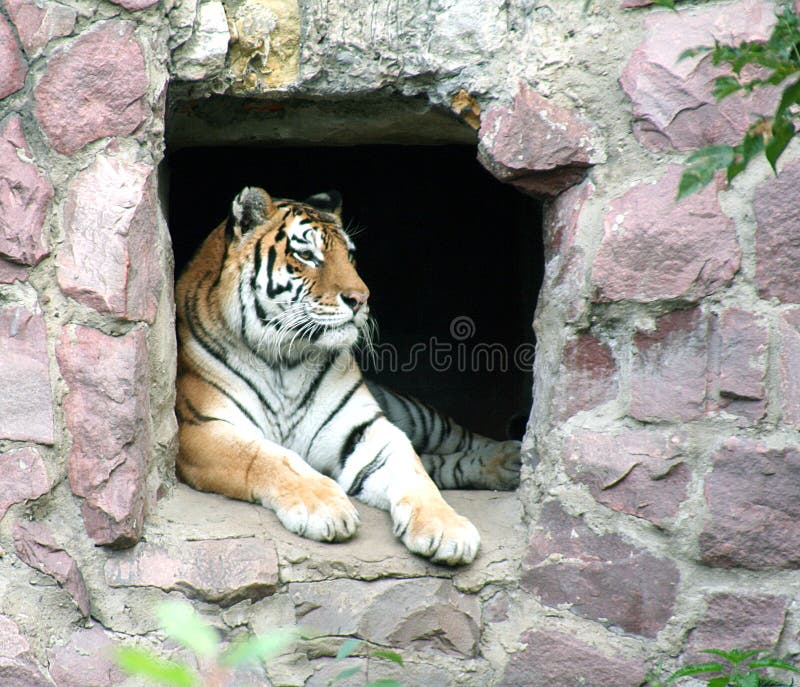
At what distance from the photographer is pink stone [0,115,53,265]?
2.41m

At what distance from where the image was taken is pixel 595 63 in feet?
8.46

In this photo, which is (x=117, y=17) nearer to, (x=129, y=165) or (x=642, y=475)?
(x=129, y=165)

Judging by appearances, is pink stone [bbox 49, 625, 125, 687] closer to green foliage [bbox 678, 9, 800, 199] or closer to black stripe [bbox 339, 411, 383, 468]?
black stripe [bbox 339, 411, 383, 468]

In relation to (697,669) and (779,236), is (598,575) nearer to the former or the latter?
(697,669)

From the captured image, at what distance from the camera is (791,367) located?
2.43 metres

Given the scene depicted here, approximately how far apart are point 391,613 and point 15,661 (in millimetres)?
883

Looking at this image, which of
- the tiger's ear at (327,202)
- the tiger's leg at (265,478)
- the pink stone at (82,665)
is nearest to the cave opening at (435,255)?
the tiger's ear at (327,202)

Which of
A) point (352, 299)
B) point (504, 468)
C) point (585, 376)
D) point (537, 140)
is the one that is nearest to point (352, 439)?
point (352, 299)

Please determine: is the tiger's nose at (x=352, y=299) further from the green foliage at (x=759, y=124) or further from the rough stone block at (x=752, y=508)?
the green foliage at (x=759, y=124)

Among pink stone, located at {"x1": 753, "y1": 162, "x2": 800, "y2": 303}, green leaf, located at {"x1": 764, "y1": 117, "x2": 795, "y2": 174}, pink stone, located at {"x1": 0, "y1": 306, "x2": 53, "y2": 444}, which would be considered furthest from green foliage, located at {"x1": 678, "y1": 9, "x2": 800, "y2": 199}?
pink stone, located at {"x1": 0, "y1": 306, "x2": 53, "y2": 444}

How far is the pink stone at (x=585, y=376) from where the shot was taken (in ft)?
8.41

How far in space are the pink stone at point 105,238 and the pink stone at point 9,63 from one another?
26 cm

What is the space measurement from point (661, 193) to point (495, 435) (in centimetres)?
246

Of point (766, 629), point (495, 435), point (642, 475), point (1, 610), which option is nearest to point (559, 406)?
point (642, 475)
